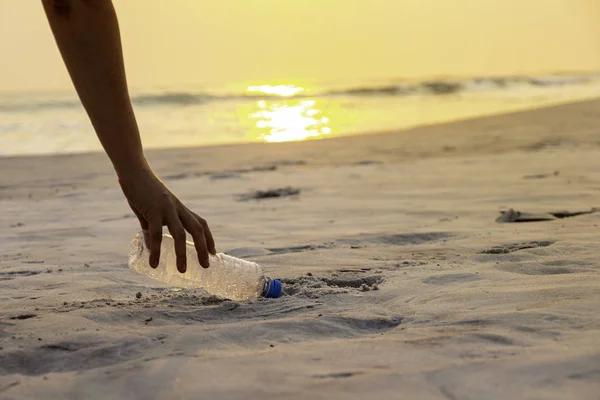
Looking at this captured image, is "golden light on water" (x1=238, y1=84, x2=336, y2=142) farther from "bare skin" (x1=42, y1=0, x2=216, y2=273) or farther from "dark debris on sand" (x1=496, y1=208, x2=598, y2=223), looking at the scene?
"bare skin" (x1=42, y1=0, x2=216, y2=273)

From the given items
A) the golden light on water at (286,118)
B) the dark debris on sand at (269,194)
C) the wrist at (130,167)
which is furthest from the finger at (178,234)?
the golden light on water at (286,118)

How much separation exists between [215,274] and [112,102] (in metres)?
0.92

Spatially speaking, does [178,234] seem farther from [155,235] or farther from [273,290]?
[273,290]

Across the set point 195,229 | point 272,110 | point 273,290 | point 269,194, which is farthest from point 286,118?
point 195,229

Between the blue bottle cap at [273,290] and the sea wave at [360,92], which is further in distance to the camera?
the sea wave at [360,92]

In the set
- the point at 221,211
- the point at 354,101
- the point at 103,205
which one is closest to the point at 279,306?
the point at 221,211

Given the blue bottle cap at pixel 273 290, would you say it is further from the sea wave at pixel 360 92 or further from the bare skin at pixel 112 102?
the sea wave at pixel 360 92

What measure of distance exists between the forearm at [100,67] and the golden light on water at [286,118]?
8.90m

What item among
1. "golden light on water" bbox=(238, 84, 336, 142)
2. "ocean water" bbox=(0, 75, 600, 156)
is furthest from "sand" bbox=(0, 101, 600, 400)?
"ocean water" bbox=(0, 75, 600, 156)

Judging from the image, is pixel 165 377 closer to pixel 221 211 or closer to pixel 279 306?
pixel 279 306

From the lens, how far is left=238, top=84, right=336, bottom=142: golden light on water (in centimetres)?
1220

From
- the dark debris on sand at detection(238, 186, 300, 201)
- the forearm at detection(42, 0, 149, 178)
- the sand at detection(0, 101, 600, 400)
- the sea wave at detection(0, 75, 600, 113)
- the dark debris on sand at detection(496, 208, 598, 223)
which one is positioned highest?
the sea wave at detection(0, 75, 600, 113)

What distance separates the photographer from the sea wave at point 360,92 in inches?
822

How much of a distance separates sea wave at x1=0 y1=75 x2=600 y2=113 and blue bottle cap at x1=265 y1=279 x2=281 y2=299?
18.2 metres
